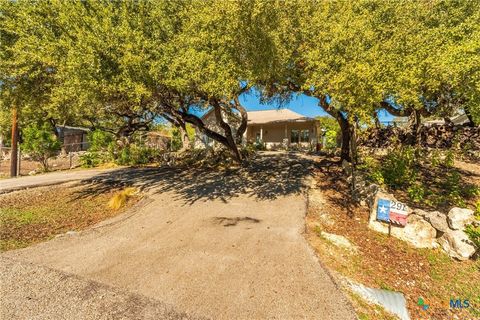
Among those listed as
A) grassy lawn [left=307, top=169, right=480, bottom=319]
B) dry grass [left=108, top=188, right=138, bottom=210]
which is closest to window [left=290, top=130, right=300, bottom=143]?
grassy lawn [left=307, top=169, right=480, bottom=319]

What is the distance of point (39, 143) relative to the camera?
55.2 ft

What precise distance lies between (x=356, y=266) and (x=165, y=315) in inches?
158

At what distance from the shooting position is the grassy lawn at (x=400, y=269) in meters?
4.43

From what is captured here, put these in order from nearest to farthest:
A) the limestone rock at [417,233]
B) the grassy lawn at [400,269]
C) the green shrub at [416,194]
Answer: the grassy lawn at [400,269] → the limestone rock at [417,233] → the green shrub at [416,194]

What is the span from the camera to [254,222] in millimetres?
7504

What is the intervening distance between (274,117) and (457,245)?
77.5 feet

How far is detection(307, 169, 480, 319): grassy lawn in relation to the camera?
4.43 metres

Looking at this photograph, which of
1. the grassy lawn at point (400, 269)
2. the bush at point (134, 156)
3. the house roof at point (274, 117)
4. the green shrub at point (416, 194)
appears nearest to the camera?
the grassy lawn at point (400, 269)

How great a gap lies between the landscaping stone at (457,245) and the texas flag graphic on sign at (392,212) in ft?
2.99

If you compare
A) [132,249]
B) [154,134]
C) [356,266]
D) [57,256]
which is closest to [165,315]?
[132,249]

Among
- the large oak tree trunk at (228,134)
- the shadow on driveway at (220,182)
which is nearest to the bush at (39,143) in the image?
the shadow on driveway at (220,182)

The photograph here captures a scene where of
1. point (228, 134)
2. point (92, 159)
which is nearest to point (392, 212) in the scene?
point (228, 134)

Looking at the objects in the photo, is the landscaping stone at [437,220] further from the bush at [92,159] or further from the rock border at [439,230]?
the bush at [92,159]
